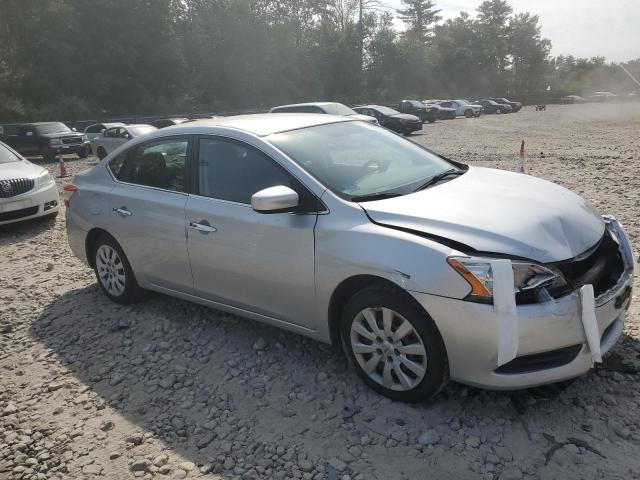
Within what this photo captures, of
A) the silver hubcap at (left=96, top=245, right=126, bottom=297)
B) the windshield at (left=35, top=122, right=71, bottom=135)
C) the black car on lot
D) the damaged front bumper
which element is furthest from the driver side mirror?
the black car on lot

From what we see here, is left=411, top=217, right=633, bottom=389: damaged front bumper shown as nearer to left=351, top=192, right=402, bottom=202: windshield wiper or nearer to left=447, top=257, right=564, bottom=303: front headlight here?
left=447, top=257, right=564, bottom=303: front headlight

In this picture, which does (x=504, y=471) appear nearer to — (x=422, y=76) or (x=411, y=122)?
(x=411, y=122)

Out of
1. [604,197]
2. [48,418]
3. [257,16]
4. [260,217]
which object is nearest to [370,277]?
[260,217]

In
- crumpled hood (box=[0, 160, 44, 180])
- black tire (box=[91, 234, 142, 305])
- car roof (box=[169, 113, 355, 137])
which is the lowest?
black tire (box=[91, 234, 142, 305])

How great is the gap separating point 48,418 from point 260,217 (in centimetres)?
183

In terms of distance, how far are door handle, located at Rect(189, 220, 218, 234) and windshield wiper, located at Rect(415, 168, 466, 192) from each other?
1467 mm

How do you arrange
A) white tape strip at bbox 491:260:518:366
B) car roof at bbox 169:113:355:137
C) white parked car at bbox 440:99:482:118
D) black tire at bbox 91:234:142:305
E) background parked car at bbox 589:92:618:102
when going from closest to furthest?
white tape strip at bbox 491:260:518:366 < car roof at bbox 169:113:355:137 < black tire at bbox 91:234:142:305 < white parked car at bbox 440:99:482:118 < background parked car at bbox 589:92:618:102

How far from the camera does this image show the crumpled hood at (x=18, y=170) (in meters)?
8.23

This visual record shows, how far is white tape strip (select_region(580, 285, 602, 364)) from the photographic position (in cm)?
285

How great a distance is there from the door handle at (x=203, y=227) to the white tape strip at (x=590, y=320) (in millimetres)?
2387

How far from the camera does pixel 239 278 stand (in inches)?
153

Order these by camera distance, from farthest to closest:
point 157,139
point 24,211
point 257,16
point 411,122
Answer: point 257,16 < point 411,122 < point 24,211 < point 157,139

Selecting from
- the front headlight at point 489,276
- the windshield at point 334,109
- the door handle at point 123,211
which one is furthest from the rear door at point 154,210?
the windshield at point 334,109

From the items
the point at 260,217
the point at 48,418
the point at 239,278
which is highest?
the point at 260,217
